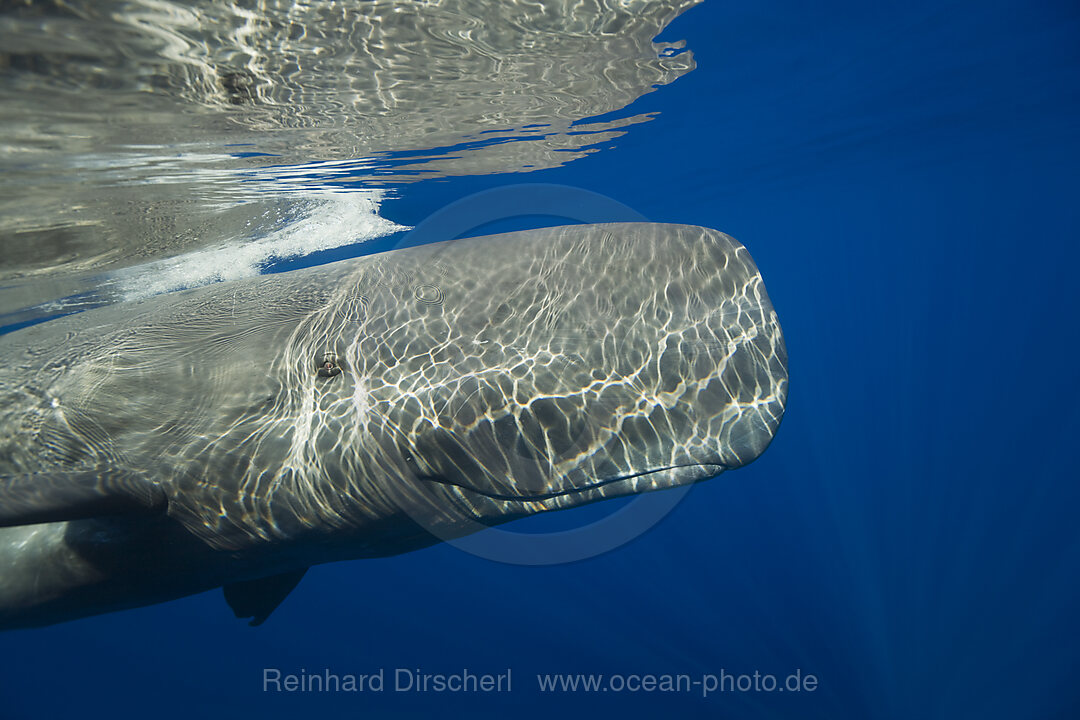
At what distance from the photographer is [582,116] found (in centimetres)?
1012

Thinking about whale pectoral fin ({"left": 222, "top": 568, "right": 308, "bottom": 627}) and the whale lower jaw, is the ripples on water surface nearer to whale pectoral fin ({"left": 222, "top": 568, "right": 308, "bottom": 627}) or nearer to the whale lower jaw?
whale pectoral fin ({"left": 222, "top": 568, "right": 308, "bottom": 627})

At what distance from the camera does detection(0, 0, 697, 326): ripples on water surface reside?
4.82 m

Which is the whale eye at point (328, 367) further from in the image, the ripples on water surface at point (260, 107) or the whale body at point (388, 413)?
the ripples on water surface at point (260, 107)

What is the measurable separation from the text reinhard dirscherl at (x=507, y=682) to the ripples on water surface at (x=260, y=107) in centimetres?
1726

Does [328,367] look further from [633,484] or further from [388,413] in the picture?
[633,484]

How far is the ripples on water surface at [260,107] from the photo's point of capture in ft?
15.8

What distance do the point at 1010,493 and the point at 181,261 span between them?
149 feet

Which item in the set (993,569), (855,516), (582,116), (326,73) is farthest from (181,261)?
(855,516)

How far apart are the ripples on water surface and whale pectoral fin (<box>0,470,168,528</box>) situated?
3.85m

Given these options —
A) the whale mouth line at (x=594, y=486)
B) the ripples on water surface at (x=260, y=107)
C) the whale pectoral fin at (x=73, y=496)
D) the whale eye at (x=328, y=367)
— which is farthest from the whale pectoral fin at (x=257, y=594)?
the ripples on water surface at (x=260, y=107)

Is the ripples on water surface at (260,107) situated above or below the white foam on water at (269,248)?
above

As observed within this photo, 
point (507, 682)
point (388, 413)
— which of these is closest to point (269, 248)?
point (388, 413)

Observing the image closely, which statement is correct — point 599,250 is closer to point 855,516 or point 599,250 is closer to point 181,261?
point 181,261

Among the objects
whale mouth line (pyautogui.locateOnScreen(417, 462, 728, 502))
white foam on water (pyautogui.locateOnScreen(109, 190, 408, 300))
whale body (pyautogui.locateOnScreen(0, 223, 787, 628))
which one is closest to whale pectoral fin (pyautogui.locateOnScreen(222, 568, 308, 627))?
whale body (pyautogui.locateOnScreen(0, 223, 787, 628))
